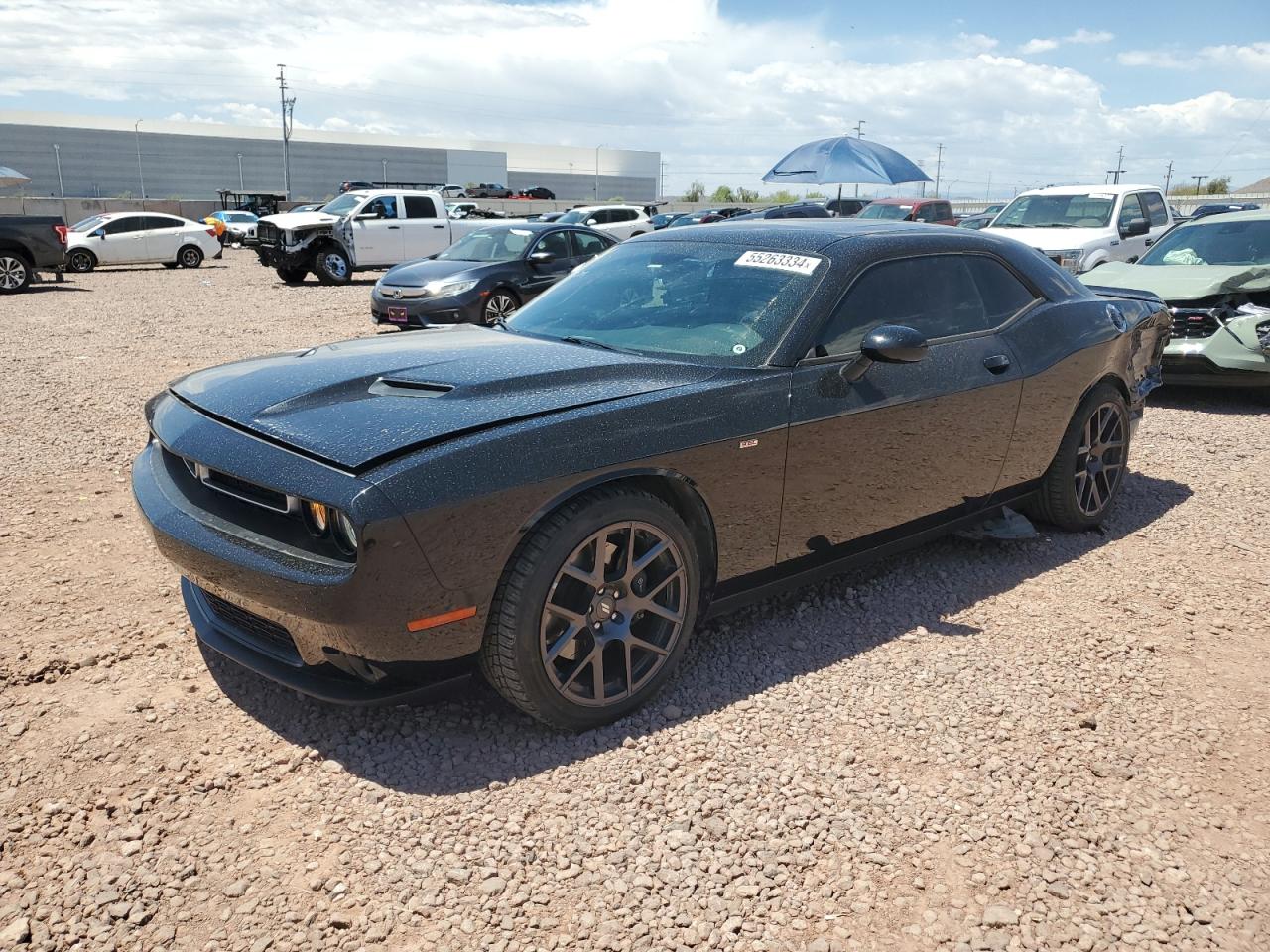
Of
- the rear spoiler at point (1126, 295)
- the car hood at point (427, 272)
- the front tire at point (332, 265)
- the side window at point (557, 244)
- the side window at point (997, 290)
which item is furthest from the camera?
the front tire at point (332, 265)

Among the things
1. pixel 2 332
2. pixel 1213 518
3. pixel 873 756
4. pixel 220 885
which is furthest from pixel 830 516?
pixel 2 332

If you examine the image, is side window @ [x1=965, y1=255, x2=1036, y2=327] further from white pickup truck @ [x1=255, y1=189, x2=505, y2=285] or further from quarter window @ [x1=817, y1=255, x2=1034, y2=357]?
white pickup truck @ [x1=255, y1=189, x2=505, y2=285]

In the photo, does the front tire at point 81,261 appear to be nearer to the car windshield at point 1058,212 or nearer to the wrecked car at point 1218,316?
the car windshield at point 1058,212

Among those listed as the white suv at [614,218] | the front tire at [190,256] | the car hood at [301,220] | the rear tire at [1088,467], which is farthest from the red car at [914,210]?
the rear tire at [1088,467]

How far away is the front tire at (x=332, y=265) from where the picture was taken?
19.5m

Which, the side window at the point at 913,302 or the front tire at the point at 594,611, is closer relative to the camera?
the front tire at the point at 594,611

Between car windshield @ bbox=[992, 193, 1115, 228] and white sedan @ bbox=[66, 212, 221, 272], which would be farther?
white sedan @ bbox=[66, 212, 221, 272]

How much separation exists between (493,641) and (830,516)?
1.44 metres

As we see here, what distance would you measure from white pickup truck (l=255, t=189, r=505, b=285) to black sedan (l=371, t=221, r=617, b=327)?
6830mm

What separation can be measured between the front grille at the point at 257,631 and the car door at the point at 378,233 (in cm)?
1744

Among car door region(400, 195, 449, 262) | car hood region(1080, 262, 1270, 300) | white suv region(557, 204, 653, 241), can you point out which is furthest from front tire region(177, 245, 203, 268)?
car hood region(1080, 262, 1270, 300)

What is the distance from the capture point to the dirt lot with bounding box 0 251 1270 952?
2.35m

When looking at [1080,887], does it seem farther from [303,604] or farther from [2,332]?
[2,332]

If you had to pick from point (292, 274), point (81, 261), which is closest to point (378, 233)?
point (292, 274)
